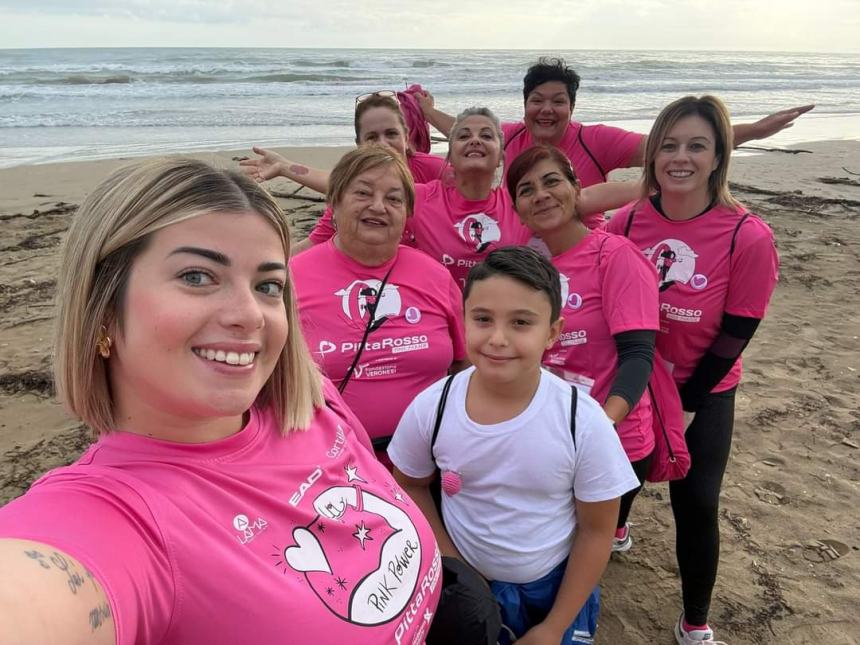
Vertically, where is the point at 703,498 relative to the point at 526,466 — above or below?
below

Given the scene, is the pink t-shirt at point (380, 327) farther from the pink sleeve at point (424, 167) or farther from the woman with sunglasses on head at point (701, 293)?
the pink sleeve at point (424, 167)

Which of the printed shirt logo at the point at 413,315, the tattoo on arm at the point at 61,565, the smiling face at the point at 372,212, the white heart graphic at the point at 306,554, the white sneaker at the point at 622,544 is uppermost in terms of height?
the smiling face at the point at 372,212

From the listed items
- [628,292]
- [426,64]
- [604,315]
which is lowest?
[426,64]

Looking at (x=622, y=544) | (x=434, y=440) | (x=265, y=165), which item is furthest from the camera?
(x=265, y=165)

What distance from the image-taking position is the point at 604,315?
2.53 meters

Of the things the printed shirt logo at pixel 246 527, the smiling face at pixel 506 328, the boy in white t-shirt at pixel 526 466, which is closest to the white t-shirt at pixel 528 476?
the boy in white t-shirt at pixel 526 466

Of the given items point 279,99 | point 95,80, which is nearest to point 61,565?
point 279,99

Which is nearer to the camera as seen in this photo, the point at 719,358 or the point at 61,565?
the point at 61,565

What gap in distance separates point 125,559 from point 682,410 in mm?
2355

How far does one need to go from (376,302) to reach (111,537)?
68.1 inches

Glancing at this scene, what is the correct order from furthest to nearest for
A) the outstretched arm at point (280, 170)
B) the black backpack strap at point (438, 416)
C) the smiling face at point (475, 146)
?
the outstretched arm at point (280, 170) < the smiling face at point (475, 146) < the black backpack strap at point (438, 416)

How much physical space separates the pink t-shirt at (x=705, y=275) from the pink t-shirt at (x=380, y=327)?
962 mm

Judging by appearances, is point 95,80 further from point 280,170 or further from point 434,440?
point 434,440

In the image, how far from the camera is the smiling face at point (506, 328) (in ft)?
6.65
